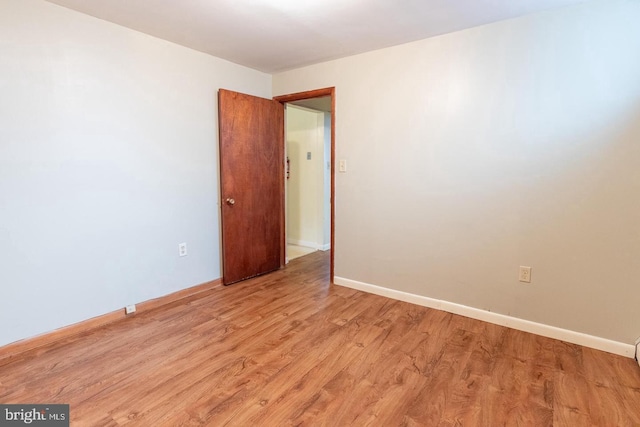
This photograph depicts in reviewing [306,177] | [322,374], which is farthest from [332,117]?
[322,374]

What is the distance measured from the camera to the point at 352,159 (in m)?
3.20

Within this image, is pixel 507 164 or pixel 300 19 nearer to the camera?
pixel 300 19

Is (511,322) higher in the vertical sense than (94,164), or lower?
lower

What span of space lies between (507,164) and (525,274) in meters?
0.82

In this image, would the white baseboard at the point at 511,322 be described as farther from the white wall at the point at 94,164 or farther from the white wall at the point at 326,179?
the white wall at the point at 94,164

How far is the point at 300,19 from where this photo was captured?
2297 mm

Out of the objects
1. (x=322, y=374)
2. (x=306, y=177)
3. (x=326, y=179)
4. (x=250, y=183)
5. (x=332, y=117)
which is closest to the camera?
(x=322, y=374)

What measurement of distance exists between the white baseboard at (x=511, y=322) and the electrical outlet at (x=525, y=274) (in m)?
0.30

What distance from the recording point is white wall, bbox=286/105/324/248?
4812 millimetres

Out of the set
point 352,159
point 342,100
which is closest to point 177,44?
point 342,100

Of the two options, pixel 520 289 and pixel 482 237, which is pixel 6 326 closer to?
pixel 482 237

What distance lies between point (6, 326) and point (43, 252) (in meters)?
0.49

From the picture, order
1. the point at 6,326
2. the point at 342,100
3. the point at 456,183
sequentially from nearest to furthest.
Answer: the point at 6,326 → the point at 456,183 → the point at 342,100

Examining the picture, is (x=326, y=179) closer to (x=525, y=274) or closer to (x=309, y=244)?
(x=309, y=244)
